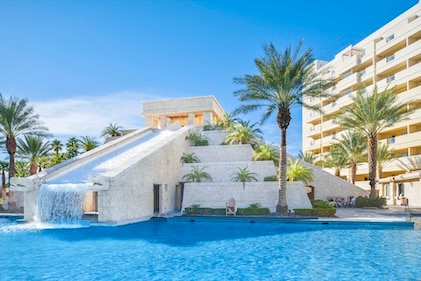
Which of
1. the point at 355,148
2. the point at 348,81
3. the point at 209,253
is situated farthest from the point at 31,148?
the point at 348,81

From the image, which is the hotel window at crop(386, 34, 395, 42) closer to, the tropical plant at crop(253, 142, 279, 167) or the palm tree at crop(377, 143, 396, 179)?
the palm tree at crop(377, 143, 396, 179)

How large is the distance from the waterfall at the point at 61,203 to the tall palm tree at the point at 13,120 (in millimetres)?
11682

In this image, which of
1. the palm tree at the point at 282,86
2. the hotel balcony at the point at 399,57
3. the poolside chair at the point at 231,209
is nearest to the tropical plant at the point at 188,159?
the poolside chair at the point at 231,209

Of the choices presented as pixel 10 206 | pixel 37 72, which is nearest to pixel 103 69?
pixel 37 72

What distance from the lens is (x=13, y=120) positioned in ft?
89.7

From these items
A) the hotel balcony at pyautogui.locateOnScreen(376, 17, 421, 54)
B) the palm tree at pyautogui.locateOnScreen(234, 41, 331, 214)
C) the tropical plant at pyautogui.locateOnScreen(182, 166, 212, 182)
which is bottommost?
the tropical plant at pyautogui.locateOnScreen(182, 166, 212, 182)

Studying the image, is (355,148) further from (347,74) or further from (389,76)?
(347,74)

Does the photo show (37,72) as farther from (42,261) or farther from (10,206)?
(10,206)

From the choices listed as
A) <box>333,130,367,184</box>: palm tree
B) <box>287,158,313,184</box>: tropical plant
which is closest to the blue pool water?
<box>287,158,313,184</box>: tropical plant

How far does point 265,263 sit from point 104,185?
373 inches

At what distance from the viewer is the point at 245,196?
21.5m

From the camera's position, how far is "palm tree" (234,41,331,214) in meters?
19.8

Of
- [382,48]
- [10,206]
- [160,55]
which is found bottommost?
[10,206]

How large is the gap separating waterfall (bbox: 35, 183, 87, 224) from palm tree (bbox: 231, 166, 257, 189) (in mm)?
9492
